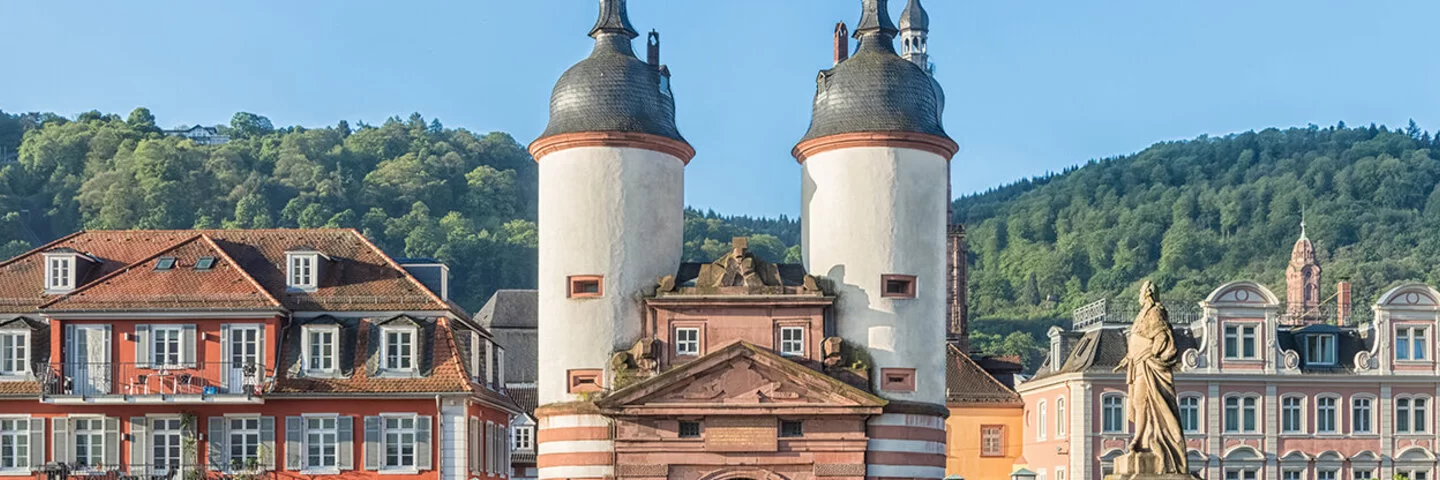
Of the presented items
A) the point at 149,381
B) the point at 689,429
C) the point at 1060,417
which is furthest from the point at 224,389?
the point at 1060,417

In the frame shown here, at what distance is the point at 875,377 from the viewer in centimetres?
6156

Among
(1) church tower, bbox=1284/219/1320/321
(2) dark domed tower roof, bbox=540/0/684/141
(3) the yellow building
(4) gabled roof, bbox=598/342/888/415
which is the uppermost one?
(2) dark domed tower roof, bbox=540/0/684/141

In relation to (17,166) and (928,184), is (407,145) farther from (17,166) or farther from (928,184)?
(928,184)

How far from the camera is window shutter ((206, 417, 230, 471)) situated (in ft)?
214

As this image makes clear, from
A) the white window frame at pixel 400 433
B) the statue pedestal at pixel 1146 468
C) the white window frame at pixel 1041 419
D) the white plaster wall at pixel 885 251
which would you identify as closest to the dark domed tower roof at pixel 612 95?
the white plaster wall at pixel 885 251

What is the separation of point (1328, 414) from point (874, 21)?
29.4 meters

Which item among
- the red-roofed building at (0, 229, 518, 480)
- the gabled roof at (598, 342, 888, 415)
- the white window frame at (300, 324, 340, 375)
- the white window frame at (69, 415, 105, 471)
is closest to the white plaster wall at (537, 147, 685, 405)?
the gabled roof at (598, 342, 888, 415)

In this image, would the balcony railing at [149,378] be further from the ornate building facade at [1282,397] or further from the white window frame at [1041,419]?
the white window frame at [1041,419]

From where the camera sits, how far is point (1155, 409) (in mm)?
36375

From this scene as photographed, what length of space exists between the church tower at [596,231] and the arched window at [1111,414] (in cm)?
2547

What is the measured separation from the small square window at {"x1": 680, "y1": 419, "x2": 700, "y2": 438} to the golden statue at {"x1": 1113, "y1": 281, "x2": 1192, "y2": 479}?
24790 mm

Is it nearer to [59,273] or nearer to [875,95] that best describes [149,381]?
[59,273]

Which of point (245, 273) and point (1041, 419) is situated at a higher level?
point (245, 273)

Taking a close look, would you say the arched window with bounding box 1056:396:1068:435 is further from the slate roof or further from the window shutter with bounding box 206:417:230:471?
the window shutter with bounding box 206:417:230:471
